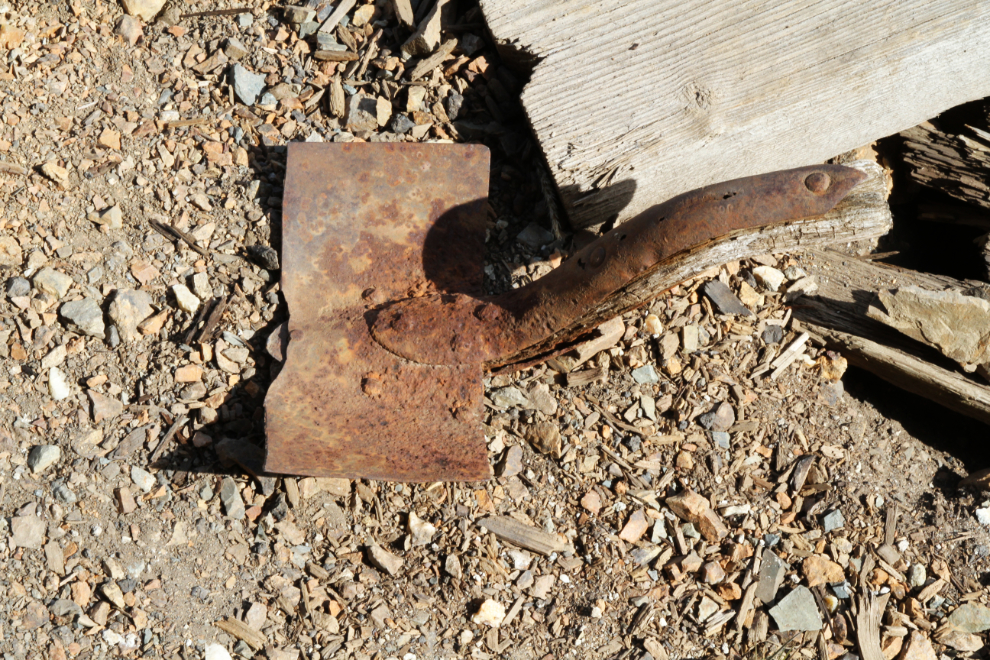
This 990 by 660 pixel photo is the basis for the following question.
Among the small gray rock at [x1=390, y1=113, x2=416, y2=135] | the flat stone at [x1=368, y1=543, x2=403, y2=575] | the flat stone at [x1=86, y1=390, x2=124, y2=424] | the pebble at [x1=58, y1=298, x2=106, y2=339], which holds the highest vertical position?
the small gray rock at [x1=390, y1=113, x2=416, y2=135]

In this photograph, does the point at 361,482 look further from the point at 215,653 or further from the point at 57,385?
the point at 57,385

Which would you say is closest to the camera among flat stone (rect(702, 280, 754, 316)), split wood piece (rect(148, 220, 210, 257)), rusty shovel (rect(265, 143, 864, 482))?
rusty shovel (rect(265, 143, 864, 482))

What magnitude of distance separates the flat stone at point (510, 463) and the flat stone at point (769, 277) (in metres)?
1.10

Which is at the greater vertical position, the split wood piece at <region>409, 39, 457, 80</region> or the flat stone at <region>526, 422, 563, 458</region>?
the split wood piece at <region>409, 39, 457, 80</region>

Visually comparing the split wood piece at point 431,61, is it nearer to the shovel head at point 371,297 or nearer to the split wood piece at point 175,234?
the shovel head at point 371,297

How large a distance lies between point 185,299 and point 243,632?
1048 millimetres

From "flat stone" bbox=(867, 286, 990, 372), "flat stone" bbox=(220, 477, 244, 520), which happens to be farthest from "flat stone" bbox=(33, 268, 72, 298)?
"flat stone" bbox=(867, 286, 990, 372)

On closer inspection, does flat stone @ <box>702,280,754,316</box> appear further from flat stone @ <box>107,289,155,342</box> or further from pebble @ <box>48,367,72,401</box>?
pebble @ <box>48,367,72,401</box>

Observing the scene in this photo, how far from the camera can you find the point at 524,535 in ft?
7.92

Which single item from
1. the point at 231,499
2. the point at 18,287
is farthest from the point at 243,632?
the point at 18,287

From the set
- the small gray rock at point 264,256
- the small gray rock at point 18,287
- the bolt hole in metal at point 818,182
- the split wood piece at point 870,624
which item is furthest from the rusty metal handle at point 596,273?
the split wood piece at point 870,624

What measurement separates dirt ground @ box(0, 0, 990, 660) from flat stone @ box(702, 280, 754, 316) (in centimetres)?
2

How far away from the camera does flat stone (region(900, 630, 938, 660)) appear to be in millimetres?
2436

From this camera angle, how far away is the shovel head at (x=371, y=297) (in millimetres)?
2279
